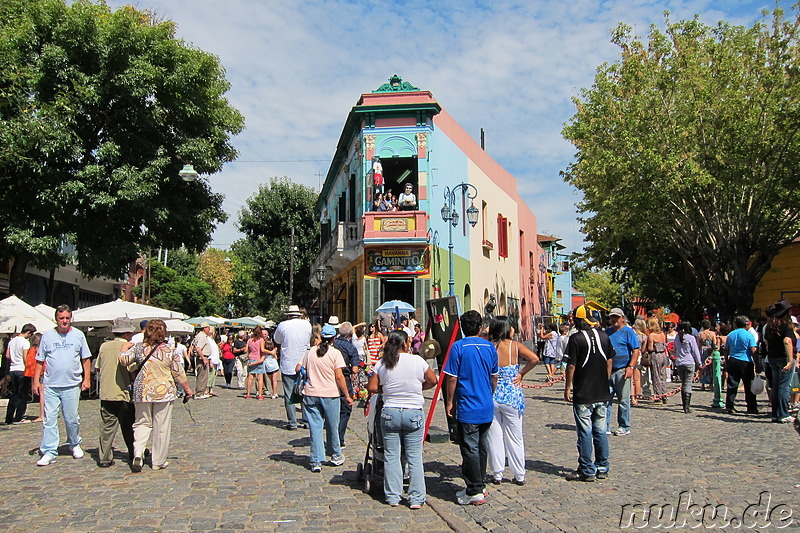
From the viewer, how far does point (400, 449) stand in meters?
6.27

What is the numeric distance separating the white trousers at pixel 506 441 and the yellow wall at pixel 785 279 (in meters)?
26.9

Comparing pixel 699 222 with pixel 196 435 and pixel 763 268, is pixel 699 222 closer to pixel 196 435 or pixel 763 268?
pixel 763 268

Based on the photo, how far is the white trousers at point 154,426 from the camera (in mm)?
7629

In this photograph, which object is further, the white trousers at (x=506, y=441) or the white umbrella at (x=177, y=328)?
the white umbrella at (x=177, y=328)

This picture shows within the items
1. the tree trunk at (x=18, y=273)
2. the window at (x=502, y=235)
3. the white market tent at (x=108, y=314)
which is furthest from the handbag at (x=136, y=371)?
the window at (x=502, y=235)

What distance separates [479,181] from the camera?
98.4 feet

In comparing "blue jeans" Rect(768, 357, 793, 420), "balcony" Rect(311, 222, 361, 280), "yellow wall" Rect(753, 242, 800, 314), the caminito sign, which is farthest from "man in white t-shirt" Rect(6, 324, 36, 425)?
"yellow wall" Rect(753, 242, 800, 314)

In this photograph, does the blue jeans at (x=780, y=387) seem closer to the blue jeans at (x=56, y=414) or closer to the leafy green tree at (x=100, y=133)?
the blue jeans at (x=56, y=414)

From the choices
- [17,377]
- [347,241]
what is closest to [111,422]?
[17,377]

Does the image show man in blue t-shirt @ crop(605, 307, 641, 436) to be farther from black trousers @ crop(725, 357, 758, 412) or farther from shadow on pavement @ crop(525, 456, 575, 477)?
black trousers @ crop(725, 357, 758, 412)

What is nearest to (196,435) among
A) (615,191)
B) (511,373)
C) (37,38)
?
(511,373)

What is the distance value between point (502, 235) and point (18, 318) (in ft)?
73.8

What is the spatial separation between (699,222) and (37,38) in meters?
20.4

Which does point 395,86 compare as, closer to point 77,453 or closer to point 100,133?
point 100,133
